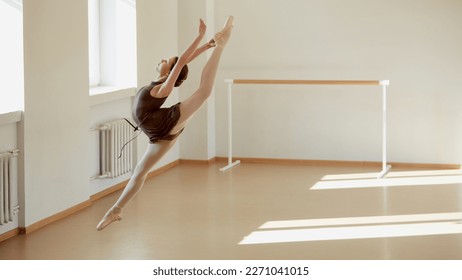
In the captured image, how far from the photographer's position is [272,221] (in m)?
7.41

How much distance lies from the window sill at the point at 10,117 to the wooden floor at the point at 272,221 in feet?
3.21

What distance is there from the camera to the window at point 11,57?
6.77 metres

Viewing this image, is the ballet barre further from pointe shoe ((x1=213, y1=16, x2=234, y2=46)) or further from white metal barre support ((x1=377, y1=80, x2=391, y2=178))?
pointe shoe ((x1=213, y1=16, x2=234, y2=46))

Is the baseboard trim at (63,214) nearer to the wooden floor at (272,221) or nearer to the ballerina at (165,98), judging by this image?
the wooden floor at (272,221)

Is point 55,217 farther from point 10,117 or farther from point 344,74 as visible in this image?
point 344,74

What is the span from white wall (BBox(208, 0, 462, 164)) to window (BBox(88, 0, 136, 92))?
5.69 ft

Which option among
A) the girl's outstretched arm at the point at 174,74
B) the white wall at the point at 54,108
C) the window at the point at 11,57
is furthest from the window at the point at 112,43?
the girl's outstretched arm at the point at 174,74

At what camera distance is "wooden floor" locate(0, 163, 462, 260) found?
6418mm

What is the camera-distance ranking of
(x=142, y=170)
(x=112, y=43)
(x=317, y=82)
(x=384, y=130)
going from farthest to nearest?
1. (x=317, y=82)
2. (x=384, y=130)
3. (x=112, y=43)
4. (x=142, y=170)

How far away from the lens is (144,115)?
430 cm

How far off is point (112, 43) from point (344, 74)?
9.63 ft

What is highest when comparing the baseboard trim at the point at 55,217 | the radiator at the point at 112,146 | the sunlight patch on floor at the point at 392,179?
the radiator at the point at 112,146

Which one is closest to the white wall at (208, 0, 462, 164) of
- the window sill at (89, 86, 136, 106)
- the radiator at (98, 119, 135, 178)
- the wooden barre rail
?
the wooden barre rail

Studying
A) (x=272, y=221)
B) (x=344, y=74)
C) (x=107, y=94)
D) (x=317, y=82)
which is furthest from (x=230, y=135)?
(x=272, y=221)
